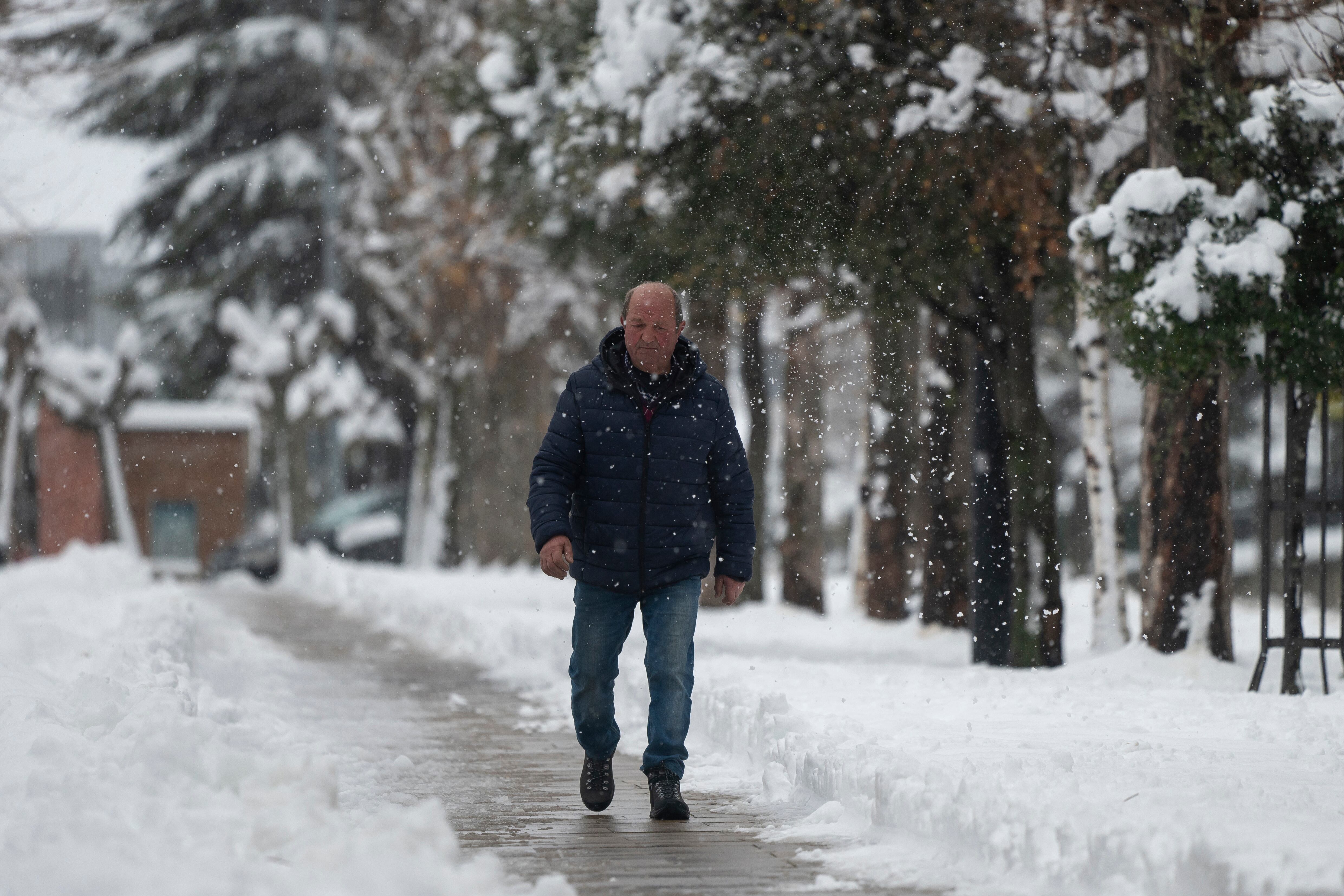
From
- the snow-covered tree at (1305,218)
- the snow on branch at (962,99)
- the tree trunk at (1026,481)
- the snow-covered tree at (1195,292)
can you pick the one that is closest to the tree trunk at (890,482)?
the tree trunk at (1026,481)

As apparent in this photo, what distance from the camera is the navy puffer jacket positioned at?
638 cm

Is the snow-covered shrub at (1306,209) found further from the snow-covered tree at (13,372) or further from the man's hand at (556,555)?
the snow-covered tree at (13,372)

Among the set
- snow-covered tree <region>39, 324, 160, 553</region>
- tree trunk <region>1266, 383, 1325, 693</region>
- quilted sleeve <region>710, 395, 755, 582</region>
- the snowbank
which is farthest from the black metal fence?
snow-covered tree <region>39, 324, 160, 553</region>

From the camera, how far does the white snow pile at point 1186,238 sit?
9.88 m

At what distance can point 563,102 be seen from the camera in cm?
1576

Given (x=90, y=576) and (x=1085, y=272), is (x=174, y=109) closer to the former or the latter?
(x=90, y=576)

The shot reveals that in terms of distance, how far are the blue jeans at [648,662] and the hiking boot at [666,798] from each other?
0.03 metres

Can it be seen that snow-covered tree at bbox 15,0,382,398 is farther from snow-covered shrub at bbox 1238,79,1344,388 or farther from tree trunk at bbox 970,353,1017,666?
snow-covered shrub at bbox 1238,79,1344,388

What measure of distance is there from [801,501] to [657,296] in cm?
1402

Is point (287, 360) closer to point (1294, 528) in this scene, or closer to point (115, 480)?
point (115, 480)

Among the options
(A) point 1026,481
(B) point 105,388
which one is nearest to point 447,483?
(B) point 105,388

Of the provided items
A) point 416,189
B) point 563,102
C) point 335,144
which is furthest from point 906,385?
point 335,144

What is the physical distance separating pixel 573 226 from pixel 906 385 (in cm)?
416

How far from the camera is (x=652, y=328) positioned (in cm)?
634
